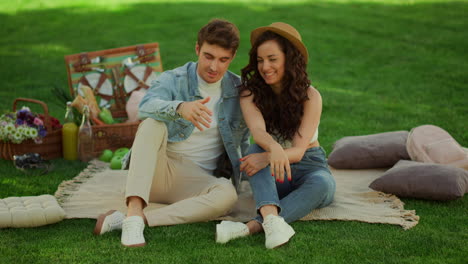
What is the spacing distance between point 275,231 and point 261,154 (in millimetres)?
538

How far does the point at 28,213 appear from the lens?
142 inches

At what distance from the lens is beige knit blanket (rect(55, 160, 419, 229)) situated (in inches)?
152

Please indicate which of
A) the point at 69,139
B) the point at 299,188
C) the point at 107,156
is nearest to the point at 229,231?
the point at 299,188

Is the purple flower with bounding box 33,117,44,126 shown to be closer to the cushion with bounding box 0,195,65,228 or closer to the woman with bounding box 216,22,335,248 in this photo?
the cushion with bounding box 0,195,65,228

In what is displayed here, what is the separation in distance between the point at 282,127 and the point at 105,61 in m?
3.03

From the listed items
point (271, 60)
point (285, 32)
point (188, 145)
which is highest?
point (285, 32)

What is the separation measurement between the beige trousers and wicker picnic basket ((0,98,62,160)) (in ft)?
6.10

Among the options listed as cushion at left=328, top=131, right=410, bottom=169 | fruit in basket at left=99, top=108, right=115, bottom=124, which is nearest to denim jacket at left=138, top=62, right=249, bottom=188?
cushion at left=328, top=131, right=410, bottom=169

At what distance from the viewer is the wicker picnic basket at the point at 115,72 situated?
6168 mm

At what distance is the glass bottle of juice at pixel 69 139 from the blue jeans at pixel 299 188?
7.37ft

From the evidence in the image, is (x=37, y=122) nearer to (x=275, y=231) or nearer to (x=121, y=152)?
(x=121, y=152)

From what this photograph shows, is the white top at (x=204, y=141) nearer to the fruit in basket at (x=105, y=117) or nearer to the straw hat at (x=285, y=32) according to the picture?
the straw hat at (x=285, y=32)

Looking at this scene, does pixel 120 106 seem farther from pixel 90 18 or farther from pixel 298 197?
pixel 90 18

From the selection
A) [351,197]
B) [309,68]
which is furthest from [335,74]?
[351,197]
